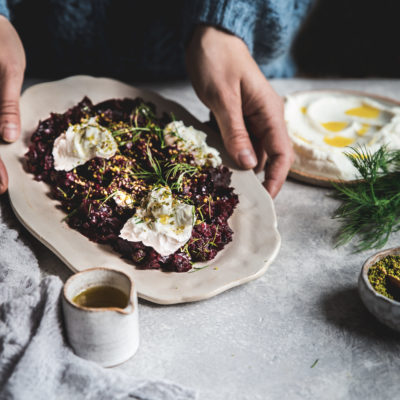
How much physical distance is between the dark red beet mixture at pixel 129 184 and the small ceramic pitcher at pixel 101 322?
0.90 ft

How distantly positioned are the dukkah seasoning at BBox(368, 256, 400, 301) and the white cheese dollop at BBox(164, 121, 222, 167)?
772 mm

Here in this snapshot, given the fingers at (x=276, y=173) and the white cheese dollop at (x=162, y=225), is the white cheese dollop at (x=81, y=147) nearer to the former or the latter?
the white cheese dollop at (x=162, y=225)

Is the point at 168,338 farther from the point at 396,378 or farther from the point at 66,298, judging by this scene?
the point at 396,378

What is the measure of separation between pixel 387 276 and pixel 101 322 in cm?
94

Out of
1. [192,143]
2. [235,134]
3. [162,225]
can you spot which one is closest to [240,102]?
[235,134]

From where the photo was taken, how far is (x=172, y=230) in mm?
1729

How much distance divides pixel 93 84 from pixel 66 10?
600 mm

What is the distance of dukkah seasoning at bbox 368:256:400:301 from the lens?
163 centimetres

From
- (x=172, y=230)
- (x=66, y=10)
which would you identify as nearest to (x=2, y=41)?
(x=66, y=10)

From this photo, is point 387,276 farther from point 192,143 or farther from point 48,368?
point 48,368

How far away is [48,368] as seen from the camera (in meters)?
1.42

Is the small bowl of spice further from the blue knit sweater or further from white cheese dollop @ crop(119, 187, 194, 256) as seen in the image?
the blue knit sweater

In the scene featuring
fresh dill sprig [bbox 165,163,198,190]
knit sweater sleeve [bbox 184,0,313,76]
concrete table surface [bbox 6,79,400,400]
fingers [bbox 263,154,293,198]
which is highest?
knit sweater sleeve [bbox 184,0,313,76]

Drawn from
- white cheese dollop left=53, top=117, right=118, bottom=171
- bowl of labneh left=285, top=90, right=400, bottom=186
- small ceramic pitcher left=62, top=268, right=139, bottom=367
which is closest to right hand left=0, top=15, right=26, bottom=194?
white cheese dollop left=53, top=117, right=118, bottom=171
